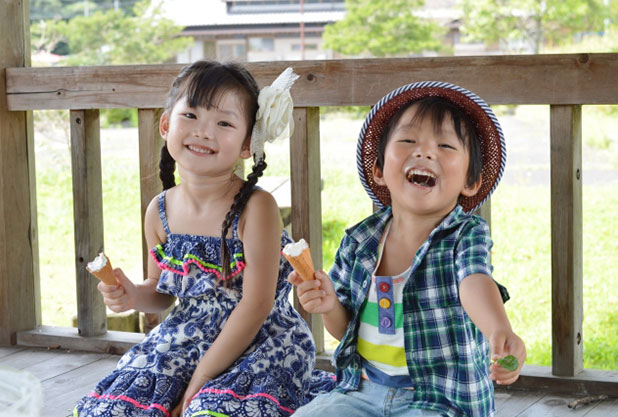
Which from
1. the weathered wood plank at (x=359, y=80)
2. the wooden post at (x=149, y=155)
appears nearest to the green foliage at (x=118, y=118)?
the weathered wood plank at (x=359, y=80)

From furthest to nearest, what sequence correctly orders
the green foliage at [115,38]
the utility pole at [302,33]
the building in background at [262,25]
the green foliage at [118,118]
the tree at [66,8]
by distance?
the tree at [66,8]
the building in background at [262,25]
the utility pole at [302,33]
the green foliage at [115,38]
the green foliage at [118,118]

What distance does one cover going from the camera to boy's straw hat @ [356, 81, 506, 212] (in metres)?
1.73

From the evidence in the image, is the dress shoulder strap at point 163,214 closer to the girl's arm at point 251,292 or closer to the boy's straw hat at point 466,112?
the girl's arm at point 251,292

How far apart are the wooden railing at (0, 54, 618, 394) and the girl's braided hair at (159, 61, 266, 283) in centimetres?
40

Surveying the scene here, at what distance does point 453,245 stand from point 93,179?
4.76 ft

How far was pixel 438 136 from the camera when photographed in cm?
168

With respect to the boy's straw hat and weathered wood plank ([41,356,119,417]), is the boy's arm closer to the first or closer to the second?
the boy's straw hat

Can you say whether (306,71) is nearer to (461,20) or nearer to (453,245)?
(453,245)

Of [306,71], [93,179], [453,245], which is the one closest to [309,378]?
[453,245]

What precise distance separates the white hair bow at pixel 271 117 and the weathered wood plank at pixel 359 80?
363 mm

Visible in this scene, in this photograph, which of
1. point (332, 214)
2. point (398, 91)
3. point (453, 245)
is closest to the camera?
point (453, 245)

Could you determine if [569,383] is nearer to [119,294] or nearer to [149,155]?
[119,294]

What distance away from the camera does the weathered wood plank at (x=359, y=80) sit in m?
2.15

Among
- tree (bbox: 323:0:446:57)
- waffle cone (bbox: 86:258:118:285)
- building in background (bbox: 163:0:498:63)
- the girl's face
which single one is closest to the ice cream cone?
waffle cone (bbox: 86:258:118:285)
